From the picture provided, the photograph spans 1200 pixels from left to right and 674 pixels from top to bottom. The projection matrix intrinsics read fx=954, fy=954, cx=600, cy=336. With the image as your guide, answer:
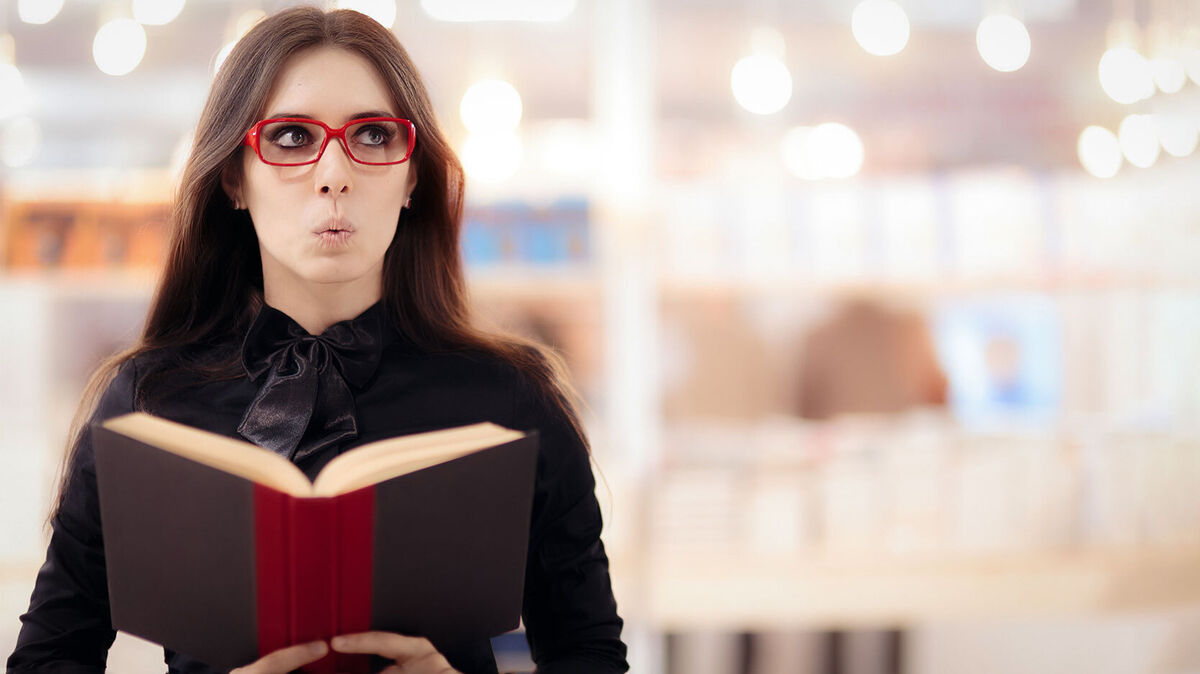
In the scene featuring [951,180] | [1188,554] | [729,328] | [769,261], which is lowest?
[1188,554]

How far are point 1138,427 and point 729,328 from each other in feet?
4.12

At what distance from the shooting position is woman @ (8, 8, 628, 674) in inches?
38.7

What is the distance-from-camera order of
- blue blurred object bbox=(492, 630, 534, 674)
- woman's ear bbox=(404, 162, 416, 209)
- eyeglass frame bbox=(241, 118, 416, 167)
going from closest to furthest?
1. eyeglass frame bbox=(241, 118, 416, 167)
2. woman's ear bbox=(404, 162, 416, 209)
3. blue blurred object bbox=(492, 630, 534, 674)

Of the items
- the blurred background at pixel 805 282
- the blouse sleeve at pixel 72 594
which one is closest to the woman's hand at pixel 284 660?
the blouse sleeve at pixel 72 594

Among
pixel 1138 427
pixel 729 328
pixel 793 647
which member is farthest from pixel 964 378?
pixel 793 647

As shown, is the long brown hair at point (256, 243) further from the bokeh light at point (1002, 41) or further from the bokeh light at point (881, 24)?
the bokeh light at point (1002, 41)


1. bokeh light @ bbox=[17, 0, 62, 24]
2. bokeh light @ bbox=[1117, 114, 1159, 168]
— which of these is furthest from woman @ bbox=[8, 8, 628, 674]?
bokeh light @ bbox=[1117, 114, 1159, 168]

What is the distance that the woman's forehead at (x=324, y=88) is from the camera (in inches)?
38.4

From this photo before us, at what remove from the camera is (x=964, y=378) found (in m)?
2.96

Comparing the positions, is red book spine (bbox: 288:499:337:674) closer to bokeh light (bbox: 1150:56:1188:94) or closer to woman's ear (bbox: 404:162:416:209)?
woman's ear (bbox: 404:162:416:209)

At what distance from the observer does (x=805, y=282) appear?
9.01 ft

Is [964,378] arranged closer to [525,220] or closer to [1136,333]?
[1136,333]

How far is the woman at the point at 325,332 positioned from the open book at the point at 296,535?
0.25 feet

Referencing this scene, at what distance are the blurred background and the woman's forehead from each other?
156 centimetres
